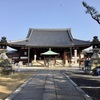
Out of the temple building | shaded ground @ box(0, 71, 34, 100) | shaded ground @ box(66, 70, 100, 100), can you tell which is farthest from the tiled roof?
shaded ground @ box(66, 70, 100, 100)

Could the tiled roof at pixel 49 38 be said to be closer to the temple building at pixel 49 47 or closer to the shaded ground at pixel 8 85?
the temple building at pixel 49 47

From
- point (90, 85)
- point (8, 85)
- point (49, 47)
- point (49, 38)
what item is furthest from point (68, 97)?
point (49, 38)

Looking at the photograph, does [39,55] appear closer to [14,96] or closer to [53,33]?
[53,33]

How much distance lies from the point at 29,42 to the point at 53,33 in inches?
312

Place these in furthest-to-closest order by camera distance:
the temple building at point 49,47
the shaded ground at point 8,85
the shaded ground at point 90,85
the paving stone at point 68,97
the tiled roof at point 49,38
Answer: the tiled roof at point 49,38
the temple building at point 49,47
the shaded ground at point 8,85
the shaded ground at point 90,85
the paving stone at point 68,97

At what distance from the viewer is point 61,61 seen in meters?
59.9

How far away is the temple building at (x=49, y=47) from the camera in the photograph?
193ft

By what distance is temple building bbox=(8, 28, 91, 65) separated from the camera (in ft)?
193

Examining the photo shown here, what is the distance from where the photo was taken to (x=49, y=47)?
59.5 m

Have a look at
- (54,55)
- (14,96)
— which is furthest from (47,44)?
(14,96)

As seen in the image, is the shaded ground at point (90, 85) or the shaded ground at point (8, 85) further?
the shaded ground at point (8, 85)

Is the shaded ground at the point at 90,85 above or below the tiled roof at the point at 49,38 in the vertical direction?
below

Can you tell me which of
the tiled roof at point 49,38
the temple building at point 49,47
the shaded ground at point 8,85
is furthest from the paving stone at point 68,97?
the tiled roof at point 49,38

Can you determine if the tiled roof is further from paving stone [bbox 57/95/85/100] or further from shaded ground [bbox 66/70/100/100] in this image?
paving stone [bbox 57/95/85/100]
